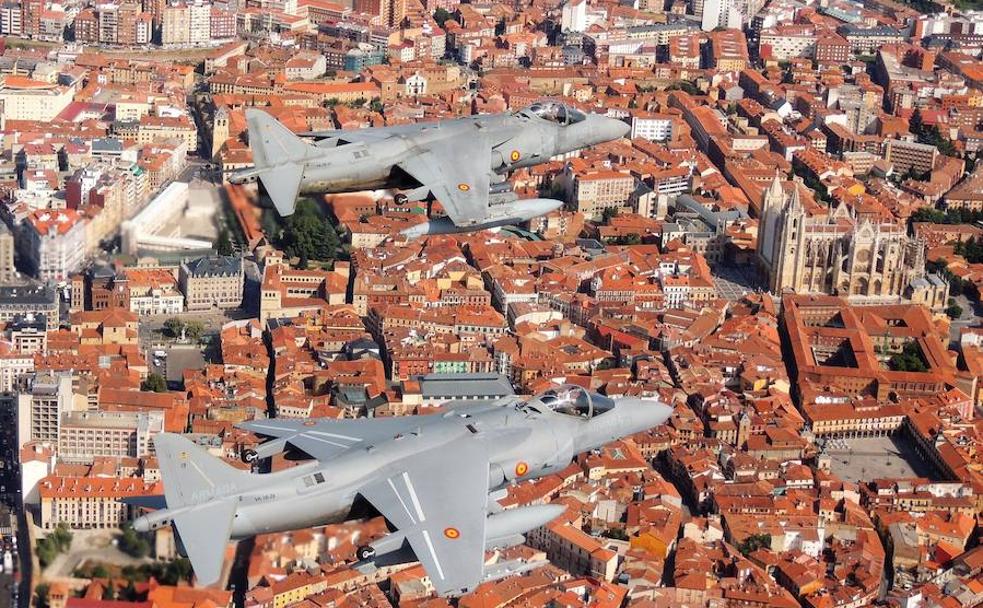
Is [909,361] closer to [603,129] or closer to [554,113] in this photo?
[603,129]

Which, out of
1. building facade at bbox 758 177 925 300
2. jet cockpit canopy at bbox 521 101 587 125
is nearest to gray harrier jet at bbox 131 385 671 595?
jet cockpit canopy at bbox 521 101 587 125

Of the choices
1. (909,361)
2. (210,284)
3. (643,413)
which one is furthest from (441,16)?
(643,413)

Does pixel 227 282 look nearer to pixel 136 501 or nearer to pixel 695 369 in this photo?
pixel 695 369

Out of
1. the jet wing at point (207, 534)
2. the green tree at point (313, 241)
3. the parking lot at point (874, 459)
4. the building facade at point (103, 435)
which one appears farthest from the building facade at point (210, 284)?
the jet wing at point (207, 534)

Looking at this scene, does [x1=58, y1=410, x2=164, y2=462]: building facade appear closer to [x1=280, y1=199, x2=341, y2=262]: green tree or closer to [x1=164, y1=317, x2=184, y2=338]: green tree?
[x1=164, y1=317, x2=184, y2=338]: green tree

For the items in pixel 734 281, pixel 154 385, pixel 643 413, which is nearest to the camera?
pixel 643 413

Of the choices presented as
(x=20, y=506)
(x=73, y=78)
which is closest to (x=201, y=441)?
(x=20, y=506)

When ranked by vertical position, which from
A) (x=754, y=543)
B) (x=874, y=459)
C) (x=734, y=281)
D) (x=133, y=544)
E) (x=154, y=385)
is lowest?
(x=874, y=459)

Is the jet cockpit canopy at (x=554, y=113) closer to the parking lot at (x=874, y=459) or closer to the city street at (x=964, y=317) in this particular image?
the parking lot at (x=874, y=459)
